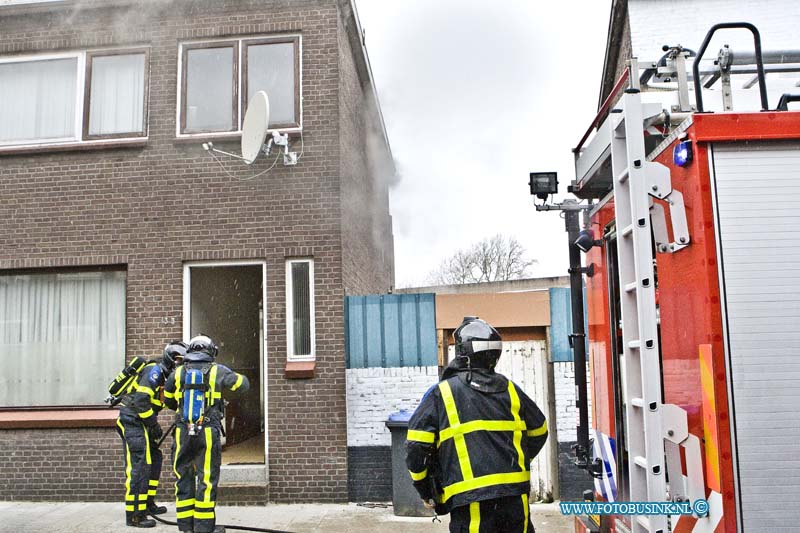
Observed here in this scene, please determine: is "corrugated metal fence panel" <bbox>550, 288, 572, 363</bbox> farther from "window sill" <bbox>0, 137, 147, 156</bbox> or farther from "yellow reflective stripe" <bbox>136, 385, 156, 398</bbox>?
"window sill" <bbox>0, 137, 147, 156</bbox>

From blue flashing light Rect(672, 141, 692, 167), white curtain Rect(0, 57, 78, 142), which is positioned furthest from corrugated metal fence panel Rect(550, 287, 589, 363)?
white curtain Rect(0, 57, 78, 142)

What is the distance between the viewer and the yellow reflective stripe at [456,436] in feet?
11.2

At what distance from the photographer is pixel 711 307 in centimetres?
255

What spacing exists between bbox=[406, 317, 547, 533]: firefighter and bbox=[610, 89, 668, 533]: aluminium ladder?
0.64 m

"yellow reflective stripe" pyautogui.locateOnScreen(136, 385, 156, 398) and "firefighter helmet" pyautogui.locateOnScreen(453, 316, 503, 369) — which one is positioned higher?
"firefighter helmet" pyautogui.locateOnScreen(453, 316, 503, 369)

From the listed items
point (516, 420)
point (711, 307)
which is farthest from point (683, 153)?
point (516, 420)

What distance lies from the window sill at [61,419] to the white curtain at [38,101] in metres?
3.36

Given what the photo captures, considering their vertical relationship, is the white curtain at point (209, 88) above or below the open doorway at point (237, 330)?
above

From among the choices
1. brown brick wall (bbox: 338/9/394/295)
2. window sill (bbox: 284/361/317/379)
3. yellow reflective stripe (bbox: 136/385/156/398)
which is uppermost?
brown brick wall (bbox: 338/9/394/295)

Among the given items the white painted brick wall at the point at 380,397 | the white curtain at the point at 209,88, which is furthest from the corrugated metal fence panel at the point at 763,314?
the white curtain at the point at 209,88

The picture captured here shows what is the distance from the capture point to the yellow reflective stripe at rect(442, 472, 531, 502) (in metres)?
3.38

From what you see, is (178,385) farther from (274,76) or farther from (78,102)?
(78,102)

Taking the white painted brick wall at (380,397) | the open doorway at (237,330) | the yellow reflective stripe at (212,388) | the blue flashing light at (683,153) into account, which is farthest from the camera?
the open doorway at (237,330)

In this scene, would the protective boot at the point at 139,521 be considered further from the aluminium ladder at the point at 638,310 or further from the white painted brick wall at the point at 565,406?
the aluminium ladder at the point at 638,310
